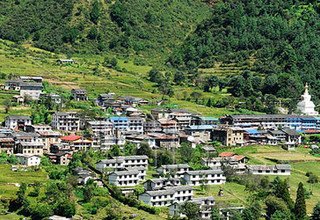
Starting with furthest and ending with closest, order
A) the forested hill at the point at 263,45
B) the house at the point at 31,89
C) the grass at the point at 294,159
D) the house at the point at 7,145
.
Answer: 1. the forested hill at the point at 263,45
2. the house at the point at 31,89
3. the grass at the point at 294,159
4. the house at the point at 7,145

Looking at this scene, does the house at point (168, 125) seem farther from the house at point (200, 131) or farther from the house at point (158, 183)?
the house at point (158, 183)

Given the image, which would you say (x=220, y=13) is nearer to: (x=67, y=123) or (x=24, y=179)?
(x=67, y=123)

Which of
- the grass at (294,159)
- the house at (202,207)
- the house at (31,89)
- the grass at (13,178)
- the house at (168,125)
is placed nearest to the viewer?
the house at (202,207)

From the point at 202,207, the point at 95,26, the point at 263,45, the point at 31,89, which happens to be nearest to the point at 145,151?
the point at 202,207

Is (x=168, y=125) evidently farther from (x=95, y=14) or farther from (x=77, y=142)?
(x=95, y=14)

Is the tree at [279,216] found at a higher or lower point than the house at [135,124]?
lower

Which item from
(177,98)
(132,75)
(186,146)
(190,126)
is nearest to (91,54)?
(132,75)

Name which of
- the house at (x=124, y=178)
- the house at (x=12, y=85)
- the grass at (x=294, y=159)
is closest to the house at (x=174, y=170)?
the house at (x=124, y=178)
